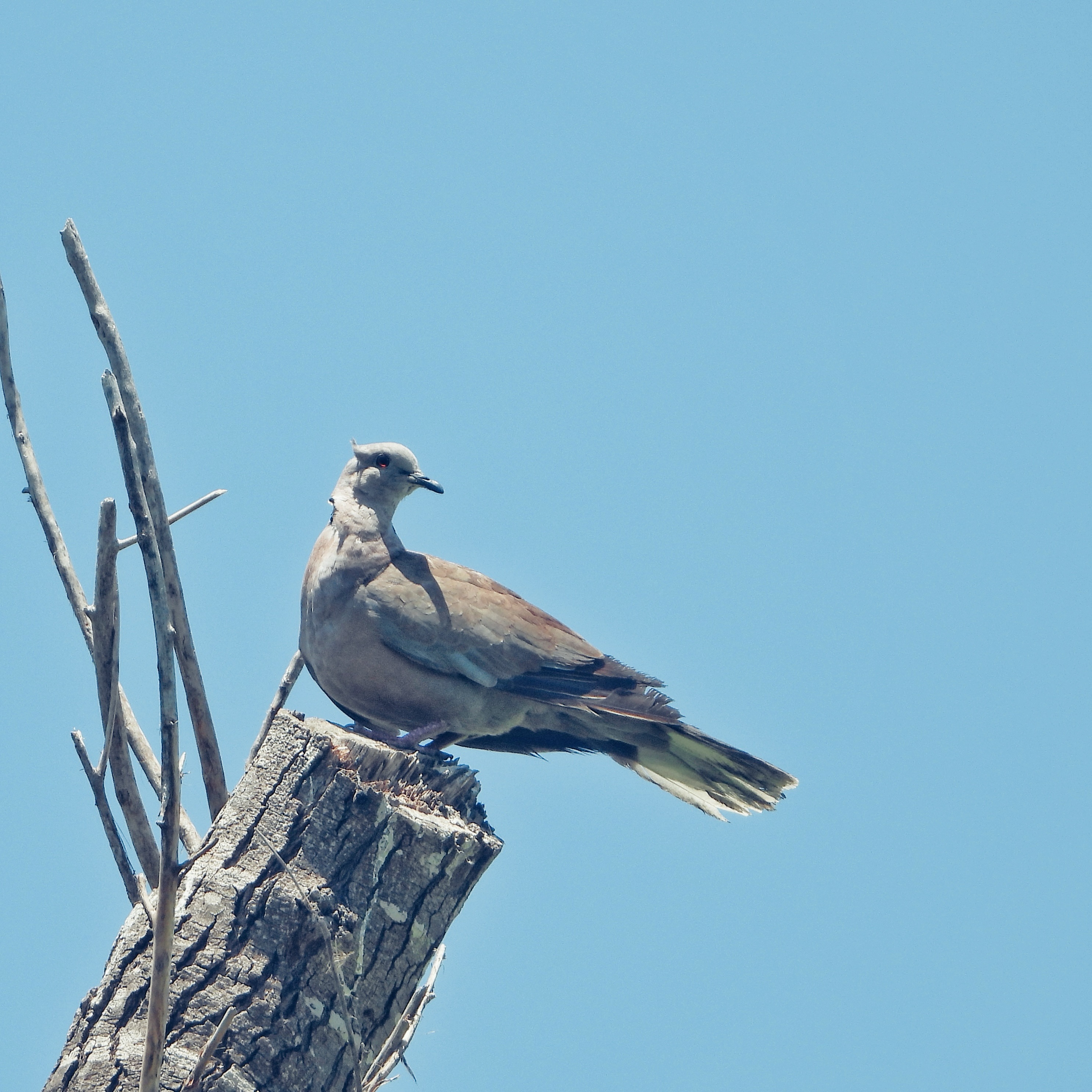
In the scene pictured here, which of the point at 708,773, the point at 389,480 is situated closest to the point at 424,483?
the point at 389,480

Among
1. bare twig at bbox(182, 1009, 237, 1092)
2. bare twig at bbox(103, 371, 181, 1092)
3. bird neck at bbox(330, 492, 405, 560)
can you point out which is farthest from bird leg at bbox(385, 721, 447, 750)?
bare twig at bbox(103, 371, 181, 1092)

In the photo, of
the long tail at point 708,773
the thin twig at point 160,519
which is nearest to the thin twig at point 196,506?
the thin twig at point 160,519

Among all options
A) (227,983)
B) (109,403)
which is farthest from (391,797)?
(109,403)

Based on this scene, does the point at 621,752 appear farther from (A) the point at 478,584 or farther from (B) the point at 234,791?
(B) the point at 234,791

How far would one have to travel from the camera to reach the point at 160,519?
3.79m

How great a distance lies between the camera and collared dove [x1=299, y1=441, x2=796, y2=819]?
5527mm

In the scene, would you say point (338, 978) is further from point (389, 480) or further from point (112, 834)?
point (389, 480)

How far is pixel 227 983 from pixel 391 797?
67 cm

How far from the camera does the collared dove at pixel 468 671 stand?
5527 millimetres

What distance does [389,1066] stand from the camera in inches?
140

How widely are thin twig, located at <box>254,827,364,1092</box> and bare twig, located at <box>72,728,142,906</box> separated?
45 cm

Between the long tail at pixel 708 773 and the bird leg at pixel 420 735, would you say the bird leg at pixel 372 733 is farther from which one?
the long tail at pixel 708 773

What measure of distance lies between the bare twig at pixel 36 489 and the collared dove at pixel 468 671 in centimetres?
157

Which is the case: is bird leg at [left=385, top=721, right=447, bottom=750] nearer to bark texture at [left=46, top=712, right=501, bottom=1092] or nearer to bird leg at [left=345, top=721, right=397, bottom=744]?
bird leg at [left=345, top=721, right=397, bottom=744]
